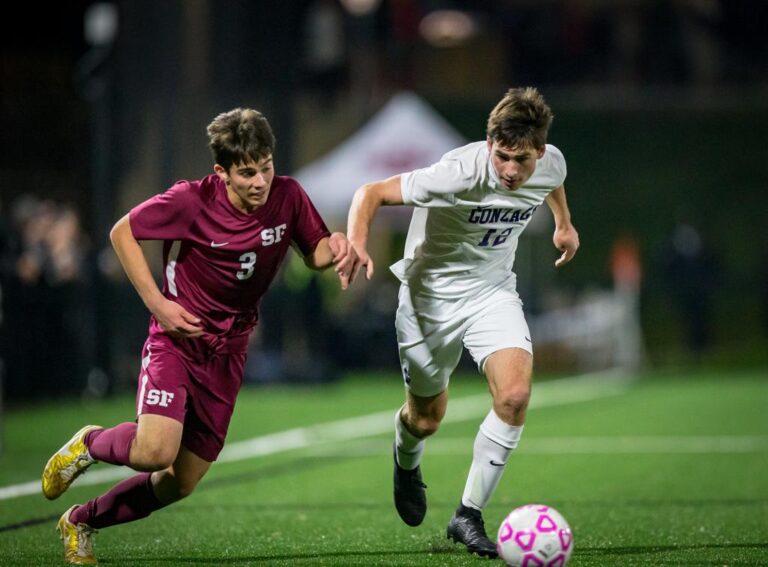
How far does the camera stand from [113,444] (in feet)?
18.9

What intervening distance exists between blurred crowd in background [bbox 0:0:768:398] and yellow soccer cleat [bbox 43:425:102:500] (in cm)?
854

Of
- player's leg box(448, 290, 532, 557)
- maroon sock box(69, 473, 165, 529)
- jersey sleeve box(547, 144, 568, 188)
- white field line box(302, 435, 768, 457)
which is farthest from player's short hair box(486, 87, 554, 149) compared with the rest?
white field line box(302, 435, 768, 457)

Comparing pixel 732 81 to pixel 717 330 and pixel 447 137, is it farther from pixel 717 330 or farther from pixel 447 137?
pixel 447 137

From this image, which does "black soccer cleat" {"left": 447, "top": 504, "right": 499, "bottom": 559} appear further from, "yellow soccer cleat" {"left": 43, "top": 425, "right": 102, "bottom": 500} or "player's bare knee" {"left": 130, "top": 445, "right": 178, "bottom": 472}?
"yellow soccer cleat" {"left": 43, "top": 425, "right": 102, "bottom": 500}

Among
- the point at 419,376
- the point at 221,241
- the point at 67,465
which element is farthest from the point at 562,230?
the point at 67,465

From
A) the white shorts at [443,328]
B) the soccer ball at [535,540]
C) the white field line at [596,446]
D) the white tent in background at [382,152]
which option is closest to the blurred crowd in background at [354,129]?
the white tent in background at [382,152]

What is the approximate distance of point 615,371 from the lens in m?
21.3

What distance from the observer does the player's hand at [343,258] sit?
5.87 meters

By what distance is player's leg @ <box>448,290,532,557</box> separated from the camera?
618 centimetres

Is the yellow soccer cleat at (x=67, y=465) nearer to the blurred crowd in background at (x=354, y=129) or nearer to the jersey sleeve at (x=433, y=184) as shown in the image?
the jersey sleeve at (x=433, y=184)

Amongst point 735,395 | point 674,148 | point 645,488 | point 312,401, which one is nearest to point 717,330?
point 674,148

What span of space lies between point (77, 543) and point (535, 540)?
2042 millimetres

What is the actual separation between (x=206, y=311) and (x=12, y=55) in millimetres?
19470

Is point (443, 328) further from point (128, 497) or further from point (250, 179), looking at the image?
point (128, 497)
